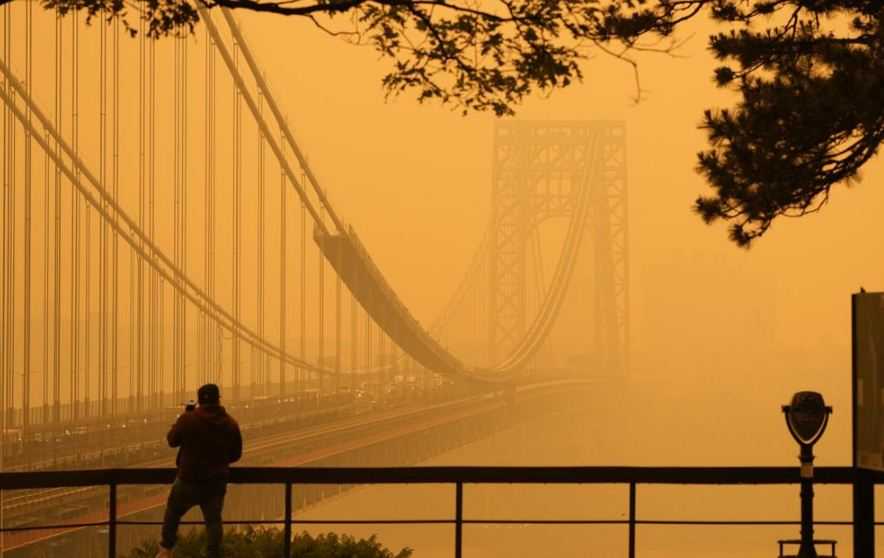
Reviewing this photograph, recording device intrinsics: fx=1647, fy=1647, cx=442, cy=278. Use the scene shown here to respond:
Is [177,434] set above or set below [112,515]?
above

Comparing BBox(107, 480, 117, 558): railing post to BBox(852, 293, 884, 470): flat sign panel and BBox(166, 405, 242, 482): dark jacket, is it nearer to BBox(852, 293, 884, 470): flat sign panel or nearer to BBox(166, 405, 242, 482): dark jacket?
BBox(166, 405, 242, 482): dark jacket

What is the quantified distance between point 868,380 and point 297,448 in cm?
3153

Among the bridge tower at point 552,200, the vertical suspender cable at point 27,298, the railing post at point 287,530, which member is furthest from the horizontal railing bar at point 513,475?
the bridge tower at point 552,200

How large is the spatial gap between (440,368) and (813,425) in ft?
171

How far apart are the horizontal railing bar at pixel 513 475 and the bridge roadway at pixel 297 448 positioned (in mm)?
5120

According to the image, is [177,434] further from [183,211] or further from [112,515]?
[183,211]

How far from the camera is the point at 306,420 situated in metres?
42.0

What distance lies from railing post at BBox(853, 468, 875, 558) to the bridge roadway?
6528 mm

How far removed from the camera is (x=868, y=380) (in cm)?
732

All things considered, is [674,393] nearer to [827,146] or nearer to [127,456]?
[127,456]

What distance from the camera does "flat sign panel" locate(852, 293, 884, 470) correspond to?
7242 millimetres

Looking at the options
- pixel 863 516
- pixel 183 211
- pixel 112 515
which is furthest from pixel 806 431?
pixel 183 211

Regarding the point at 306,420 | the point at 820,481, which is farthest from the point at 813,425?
the point at 306,420

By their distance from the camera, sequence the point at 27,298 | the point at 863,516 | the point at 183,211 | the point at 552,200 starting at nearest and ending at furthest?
the point at 863,516 → the point at 27,298 → the point at 183,211 → the point at 552,200
